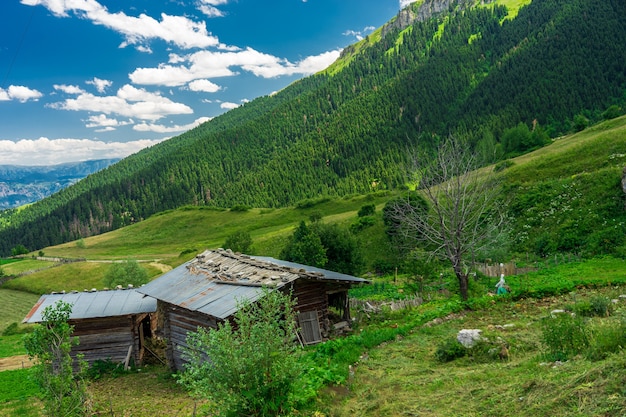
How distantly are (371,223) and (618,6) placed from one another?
7361 inches

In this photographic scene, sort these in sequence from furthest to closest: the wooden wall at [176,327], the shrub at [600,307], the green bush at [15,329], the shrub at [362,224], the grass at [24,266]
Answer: the grass at [24,266] → the shrub at [362,224] → the green bush at [15,329] → the wooden wall at [176,327] → the shrub at [600,307]

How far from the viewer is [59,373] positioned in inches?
521

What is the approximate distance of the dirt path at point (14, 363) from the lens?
32.4 m

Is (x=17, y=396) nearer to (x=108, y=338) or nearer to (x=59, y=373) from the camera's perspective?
(x=108, y=338)

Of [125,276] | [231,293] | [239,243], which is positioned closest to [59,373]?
[231,293]

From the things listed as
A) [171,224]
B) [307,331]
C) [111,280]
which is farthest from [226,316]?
[171,224]

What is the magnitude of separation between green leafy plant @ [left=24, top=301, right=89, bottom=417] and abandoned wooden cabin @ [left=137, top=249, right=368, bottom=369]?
5.87 metres

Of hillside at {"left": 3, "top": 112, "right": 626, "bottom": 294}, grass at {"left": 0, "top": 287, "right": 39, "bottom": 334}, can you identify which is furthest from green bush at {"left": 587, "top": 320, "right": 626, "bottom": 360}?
grass at {"left": 0, "top": 287, "right": 39, "bottom": 334}

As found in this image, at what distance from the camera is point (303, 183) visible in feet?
617

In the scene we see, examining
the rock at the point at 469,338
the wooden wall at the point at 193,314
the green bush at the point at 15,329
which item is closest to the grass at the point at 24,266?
the green bush at the point at 15,329

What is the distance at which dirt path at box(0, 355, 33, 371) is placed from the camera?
3238 centimetres

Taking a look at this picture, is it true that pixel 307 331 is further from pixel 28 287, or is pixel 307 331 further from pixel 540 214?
pixel 28 287

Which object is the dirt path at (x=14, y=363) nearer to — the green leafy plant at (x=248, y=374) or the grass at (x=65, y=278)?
the green leafy plant at (x=248, y=374)

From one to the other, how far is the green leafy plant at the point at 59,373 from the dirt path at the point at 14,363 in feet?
78.4
